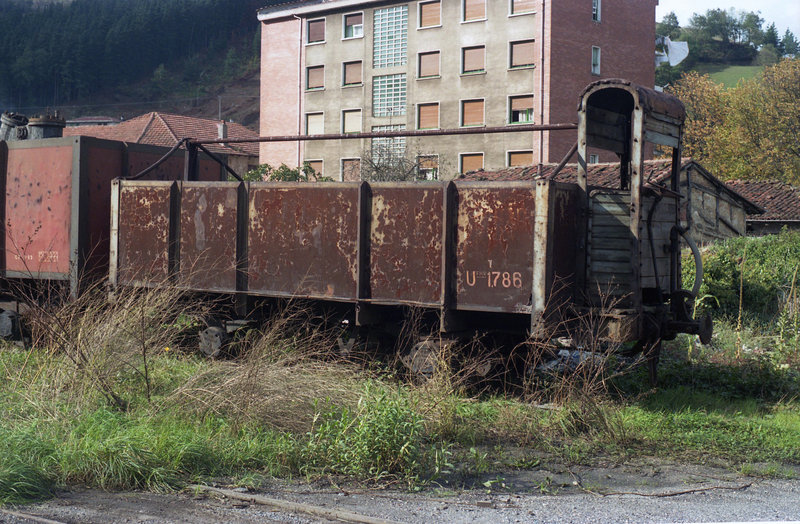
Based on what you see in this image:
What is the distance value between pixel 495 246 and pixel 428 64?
3770 centimetres

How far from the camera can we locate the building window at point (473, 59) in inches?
1674

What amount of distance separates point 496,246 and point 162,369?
11.3 feet

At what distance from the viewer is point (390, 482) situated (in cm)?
568

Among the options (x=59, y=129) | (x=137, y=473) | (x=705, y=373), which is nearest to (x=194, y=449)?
(x=137, y=473)

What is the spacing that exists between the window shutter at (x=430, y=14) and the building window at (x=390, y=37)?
102 cm

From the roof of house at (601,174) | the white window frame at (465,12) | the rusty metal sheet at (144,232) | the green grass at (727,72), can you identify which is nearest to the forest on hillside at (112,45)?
the green grass at (727,72)

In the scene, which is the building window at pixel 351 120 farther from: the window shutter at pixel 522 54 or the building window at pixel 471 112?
the window shutter at pixel 522 54

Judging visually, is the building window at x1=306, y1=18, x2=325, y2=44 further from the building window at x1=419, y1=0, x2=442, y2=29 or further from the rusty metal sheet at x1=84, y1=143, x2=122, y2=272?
the rusty metal sheet at x1=84, y1=143, x2=122, y2=272

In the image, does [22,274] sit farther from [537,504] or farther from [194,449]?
[537,504]

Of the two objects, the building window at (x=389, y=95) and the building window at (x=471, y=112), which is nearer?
the building window at (x=471, y=112)

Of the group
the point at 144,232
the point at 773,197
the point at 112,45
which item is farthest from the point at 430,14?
the point at 112,45

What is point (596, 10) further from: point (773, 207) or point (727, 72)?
point (727, 72)

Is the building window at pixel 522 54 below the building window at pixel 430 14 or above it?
below

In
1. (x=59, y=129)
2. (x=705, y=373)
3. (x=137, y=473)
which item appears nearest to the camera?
(x=137, y=473)
